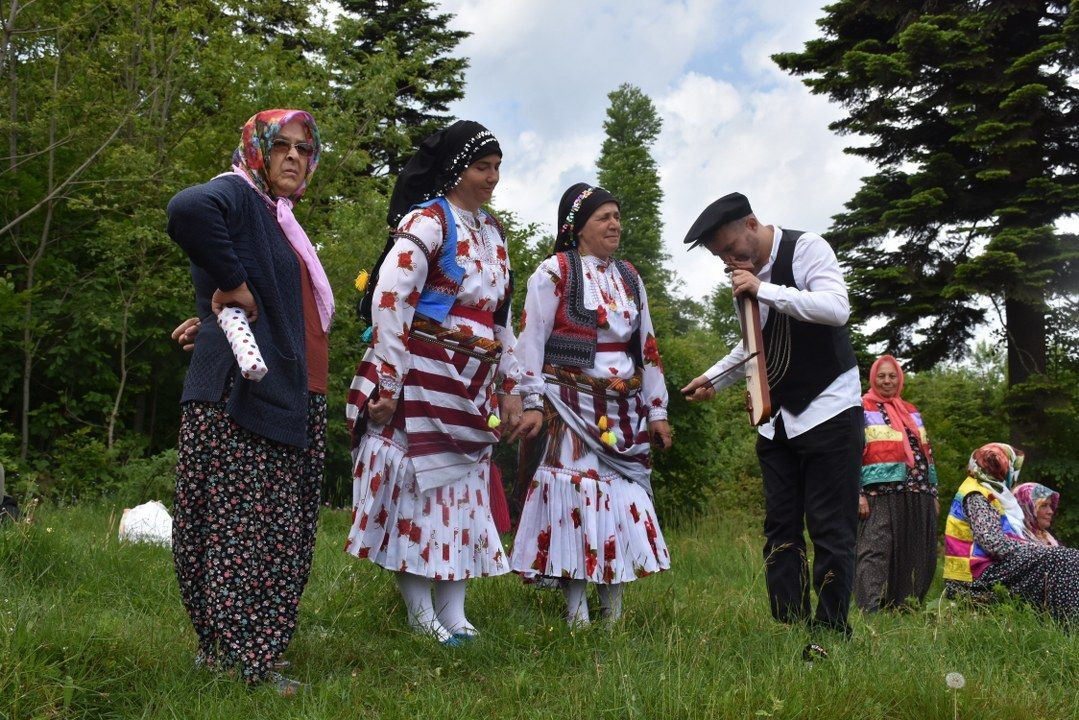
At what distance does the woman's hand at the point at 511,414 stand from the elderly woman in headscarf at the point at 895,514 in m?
3.68

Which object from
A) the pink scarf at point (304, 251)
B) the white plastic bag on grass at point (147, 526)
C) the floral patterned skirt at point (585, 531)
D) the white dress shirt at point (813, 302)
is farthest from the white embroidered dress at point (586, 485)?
the white plastic bag on grass at point (147, 526)

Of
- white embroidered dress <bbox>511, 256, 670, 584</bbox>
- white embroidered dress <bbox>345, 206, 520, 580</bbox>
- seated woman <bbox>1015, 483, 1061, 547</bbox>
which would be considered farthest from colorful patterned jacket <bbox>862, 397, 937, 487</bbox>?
white embroidered dress <bbox>345, 206, 520, 580</bbox>

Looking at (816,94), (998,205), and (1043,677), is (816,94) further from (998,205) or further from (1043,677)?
(1043,677)

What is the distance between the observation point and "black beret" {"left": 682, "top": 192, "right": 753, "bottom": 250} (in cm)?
415

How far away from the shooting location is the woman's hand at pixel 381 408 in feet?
14.1

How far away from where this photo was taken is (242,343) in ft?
10.9

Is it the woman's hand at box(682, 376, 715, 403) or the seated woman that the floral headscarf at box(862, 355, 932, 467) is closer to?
the seated woman

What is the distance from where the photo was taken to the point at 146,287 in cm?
1003

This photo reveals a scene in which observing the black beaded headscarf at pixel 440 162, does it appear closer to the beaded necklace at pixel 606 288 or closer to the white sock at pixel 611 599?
the beaded necklace at pixel 606 288

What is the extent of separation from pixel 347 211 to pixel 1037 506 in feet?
23.9

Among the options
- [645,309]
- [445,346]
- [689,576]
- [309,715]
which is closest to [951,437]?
[689,576]

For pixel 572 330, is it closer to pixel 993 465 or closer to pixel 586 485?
pixel 586 485

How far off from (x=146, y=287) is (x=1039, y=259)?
10.1 meters

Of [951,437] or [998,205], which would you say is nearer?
[998,205]
